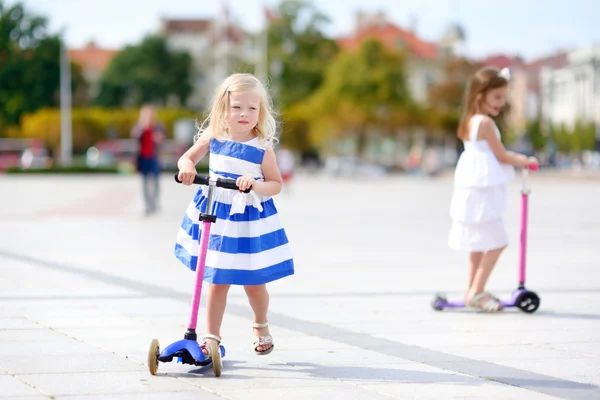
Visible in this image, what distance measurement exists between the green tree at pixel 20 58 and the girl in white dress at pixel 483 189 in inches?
946

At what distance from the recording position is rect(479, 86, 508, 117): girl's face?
766 cm

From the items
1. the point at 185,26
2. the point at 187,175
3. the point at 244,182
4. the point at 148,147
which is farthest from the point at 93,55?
the point at 244,182

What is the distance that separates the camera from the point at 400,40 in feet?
380

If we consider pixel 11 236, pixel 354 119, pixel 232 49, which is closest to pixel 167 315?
pixel 11 236

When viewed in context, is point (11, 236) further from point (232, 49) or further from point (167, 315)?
point (232, 49)

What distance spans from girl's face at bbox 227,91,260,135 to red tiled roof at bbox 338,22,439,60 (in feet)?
360

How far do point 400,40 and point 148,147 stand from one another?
9855cm

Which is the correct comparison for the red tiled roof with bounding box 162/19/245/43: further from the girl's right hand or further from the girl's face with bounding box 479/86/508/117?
the girl's right hand

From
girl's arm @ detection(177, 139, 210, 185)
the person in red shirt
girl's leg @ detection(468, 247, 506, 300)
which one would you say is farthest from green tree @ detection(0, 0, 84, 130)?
girl's arm @ detection(177, 139, 210, 185)

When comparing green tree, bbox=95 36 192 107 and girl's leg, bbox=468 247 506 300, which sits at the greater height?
green tree, bbox=95 36 192 107

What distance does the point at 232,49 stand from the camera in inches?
5015

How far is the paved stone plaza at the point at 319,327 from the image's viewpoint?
5.00 m

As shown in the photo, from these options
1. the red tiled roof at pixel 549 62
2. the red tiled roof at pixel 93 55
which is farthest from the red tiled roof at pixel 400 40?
the red tiled roof at pixel 93 55

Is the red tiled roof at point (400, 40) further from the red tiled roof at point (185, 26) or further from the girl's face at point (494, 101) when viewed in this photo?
the girl's face at point (494, 101)
